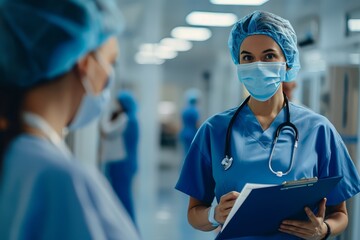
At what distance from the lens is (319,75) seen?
3080 mm

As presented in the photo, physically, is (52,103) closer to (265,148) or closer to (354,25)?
(265,148)

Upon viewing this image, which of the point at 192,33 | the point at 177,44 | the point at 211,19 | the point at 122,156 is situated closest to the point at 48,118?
the point at 122,156

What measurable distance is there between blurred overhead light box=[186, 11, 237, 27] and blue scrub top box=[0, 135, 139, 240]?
4.36m

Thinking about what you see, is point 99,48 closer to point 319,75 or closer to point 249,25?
point 249,25

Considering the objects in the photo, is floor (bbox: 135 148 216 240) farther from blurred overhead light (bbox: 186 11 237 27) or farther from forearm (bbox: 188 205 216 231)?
blurred overhead light (bbox: 186 11 237 27)

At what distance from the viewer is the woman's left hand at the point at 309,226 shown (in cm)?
124

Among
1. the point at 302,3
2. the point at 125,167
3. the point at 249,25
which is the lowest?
the point at 125,167

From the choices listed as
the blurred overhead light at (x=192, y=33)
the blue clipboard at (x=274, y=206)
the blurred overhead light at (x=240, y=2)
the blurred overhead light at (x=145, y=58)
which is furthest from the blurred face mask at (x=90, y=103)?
the blurred overhead light at (x=192, y=33)

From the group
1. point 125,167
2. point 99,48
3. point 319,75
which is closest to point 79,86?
point 99,48

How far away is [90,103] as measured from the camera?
0.82 metres

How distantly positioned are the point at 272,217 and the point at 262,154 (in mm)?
174

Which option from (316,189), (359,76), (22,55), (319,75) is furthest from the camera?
(319,75)

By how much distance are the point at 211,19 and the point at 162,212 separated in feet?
7.09

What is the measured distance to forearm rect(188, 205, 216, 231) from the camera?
1363 mm
